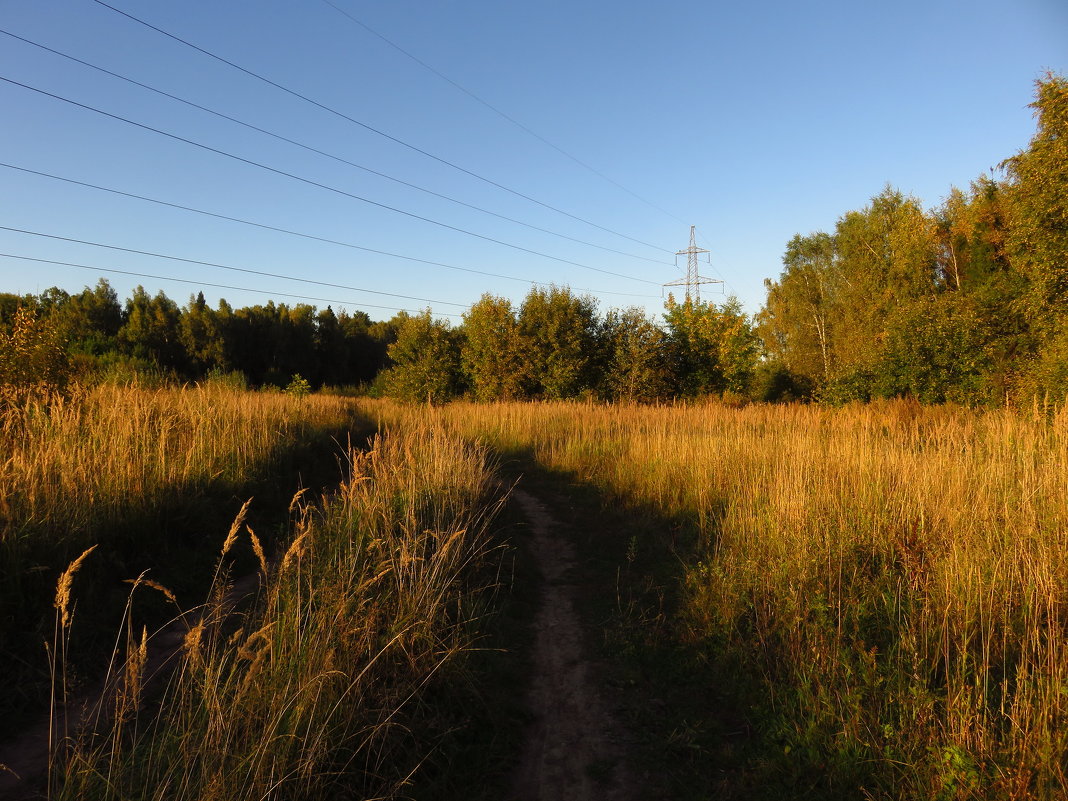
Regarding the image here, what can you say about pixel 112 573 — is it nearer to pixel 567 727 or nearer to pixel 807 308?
pixel 567 727

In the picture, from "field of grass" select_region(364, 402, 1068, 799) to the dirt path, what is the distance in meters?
0.74

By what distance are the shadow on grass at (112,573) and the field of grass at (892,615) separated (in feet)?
12.8

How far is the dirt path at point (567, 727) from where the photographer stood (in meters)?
3.09

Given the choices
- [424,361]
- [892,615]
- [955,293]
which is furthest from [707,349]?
[892,615]

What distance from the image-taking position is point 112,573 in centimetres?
500

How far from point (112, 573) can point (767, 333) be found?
47.8 m

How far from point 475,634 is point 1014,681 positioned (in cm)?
357

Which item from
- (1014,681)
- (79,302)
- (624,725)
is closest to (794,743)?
(624,725)

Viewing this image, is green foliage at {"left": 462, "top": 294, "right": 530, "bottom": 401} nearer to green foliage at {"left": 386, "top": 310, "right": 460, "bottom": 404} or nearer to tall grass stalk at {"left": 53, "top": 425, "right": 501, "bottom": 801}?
green foliage at {"left": 386, "top": 310, "right": 460, "bottom": 404}

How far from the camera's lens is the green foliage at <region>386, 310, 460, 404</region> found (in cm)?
3167

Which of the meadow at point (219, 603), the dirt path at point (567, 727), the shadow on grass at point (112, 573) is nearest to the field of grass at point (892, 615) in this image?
the dirt path at point (567, 727)

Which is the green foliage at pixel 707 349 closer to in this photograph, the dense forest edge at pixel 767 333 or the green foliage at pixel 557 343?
the dense forest edge at pixel 767 333

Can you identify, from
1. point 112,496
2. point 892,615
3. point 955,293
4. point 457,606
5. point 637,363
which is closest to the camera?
point 892,615

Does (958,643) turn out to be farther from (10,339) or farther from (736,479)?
(10,339)
